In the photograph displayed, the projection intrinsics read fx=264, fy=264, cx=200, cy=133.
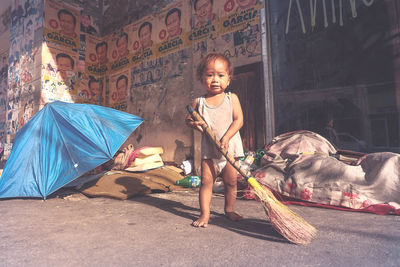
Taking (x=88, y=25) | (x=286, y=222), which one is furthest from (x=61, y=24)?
(x=286, y=222)

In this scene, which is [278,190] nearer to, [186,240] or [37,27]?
→ [186,240]

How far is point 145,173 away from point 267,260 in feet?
9.73

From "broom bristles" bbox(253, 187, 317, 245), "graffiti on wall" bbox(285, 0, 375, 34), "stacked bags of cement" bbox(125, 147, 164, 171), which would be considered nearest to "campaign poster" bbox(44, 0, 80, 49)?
"stacked bags of cement" bbox(125, 147, 164, 171)

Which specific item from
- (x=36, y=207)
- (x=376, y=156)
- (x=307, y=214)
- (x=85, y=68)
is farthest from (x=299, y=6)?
(x=85, y=68)

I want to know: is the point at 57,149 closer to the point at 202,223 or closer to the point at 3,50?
the point at 202,223

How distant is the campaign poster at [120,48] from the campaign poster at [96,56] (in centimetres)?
26

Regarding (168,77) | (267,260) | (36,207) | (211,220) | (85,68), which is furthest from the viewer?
(85,68)

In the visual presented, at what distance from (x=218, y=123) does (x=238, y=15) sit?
2887mm

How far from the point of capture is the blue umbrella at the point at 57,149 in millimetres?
2855

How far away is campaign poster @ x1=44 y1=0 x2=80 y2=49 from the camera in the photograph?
6.32 metres

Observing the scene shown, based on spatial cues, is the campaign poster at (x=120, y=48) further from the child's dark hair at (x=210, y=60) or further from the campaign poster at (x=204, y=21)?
the child's dark hair at (x=210, y=60)

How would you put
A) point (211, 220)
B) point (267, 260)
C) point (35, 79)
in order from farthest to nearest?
point (35, 79) < point (211, 220) < point (267, 260)

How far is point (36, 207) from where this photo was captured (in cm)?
256

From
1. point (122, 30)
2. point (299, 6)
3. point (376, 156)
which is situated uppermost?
point (122, 30)
